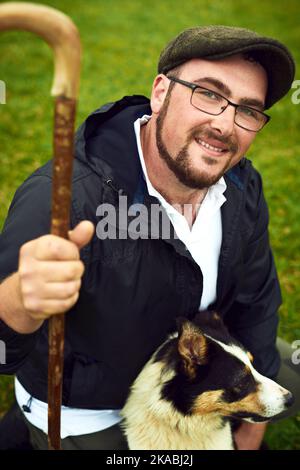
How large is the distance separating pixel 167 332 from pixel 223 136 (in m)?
0.93

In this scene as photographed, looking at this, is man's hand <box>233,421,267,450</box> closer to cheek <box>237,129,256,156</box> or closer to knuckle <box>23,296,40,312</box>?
cheek <box>237,129,256,156</box>

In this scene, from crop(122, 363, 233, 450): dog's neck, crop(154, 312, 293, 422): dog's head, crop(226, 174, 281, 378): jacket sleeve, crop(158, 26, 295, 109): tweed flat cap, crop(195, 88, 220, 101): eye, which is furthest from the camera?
crop(226, 174, 281, 378): jacket sleeve

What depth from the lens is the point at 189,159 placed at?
Answer: 6.59 feet

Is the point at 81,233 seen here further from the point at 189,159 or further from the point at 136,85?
the point at 136,85

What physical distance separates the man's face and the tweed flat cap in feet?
0.13

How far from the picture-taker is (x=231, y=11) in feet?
34.6

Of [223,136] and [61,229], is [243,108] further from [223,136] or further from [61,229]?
[61,229]

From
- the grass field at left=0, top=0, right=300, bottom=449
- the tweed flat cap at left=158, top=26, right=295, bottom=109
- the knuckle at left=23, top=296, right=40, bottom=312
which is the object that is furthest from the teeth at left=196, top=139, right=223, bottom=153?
the grass field at left=0, top=0, right=300, bottom=449

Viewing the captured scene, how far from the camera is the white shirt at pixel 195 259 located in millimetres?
2221

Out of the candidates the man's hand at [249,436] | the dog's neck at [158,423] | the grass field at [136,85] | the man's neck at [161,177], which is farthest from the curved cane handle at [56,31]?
the grass field at [136,85]

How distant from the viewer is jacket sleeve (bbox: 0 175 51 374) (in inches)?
65.0

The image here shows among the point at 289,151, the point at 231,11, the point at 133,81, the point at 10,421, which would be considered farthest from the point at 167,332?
the point at 231,11

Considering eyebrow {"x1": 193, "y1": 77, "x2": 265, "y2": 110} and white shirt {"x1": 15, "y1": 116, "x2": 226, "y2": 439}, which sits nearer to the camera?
eyebrow {"x1": 193, "y1": 77, "x2": 265, "y2": 110}

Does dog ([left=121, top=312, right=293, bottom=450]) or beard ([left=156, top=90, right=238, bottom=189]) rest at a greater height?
beard ([left=156, top=90, right=238, bottom=189])
